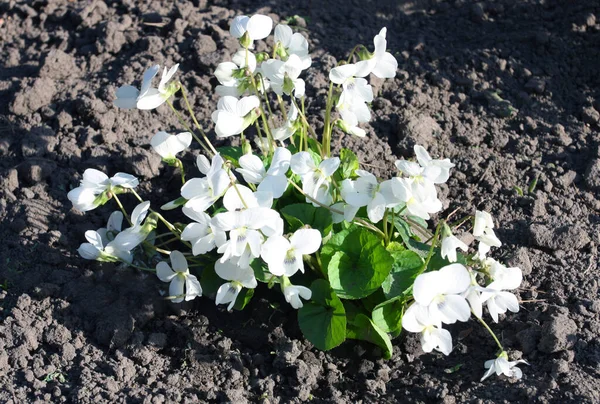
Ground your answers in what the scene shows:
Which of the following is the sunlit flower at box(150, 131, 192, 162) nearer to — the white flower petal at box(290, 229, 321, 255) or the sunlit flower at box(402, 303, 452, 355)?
the white flower petal at box(290, 229, 321, 255)

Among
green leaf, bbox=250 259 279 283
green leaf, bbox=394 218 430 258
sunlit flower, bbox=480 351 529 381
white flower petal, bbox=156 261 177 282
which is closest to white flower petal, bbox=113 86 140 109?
white flower petal, bbox=156 261 177 282

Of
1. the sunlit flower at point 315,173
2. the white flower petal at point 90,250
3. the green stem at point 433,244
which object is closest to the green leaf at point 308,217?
the sunlit flower at point 315,173

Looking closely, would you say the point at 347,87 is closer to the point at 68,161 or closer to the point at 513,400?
the point at 513,400

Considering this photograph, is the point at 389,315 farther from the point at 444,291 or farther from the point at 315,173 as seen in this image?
the point at 315,173

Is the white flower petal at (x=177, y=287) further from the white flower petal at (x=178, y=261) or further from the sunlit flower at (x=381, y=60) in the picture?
the sunlit flower at (x=381, y=60)

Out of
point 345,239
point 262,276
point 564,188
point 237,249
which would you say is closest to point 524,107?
point 564,188

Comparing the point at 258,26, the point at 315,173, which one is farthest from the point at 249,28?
the point at 315,173

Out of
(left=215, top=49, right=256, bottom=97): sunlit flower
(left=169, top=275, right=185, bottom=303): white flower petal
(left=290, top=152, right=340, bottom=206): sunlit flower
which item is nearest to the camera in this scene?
(left=290, top=152, right=340, bottom=206): sunlit flower
